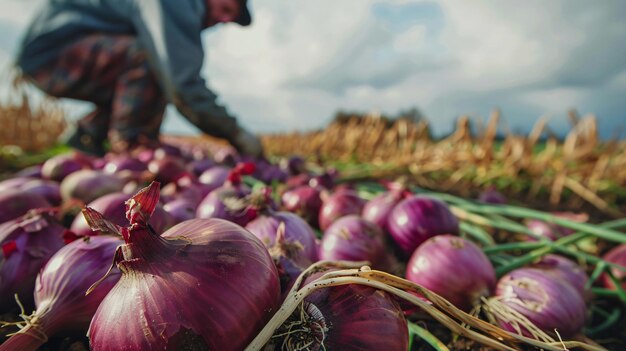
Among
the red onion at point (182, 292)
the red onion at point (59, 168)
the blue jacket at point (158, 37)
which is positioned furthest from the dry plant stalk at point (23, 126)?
the red onion at point (182, 292)

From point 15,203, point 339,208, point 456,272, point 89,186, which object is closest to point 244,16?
point 89,186

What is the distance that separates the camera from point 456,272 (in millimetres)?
861

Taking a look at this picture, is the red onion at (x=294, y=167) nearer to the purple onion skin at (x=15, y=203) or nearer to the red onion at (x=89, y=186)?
the red onion at (x=89, y=186)

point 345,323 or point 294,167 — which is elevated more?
point 345,323

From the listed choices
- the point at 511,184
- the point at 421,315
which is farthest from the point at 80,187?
the point at 511,184

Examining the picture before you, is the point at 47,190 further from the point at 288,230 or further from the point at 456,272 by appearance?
the point at 456,272

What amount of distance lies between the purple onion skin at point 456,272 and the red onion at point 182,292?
0.48m

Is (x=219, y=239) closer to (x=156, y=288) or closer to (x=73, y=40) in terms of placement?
(x=156, y=288)

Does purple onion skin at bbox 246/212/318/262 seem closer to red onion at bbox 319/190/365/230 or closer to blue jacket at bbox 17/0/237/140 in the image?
red onion at bbox 319/190/365/230

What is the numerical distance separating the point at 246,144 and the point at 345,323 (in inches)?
113

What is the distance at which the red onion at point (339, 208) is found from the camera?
4.50 ft

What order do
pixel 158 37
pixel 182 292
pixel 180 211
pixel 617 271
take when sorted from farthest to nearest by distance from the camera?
pixel 158 37 → pixel 617 271 → pixel 180 211 → pixel 182 292

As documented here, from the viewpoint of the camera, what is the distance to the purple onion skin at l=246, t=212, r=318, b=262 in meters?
0.93

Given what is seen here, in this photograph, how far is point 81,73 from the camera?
127 inches
